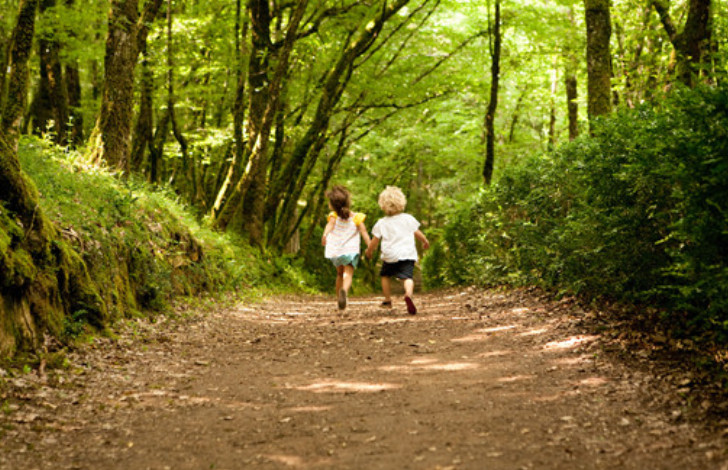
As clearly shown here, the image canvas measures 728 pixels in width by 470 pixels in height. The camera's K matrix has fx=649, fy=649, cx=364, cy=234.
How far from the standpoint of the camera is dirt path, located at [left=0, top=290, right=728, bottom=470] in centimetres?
371

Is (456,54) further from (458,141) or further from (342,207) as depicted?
(342,207)

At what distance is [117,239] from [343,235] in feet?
12.2

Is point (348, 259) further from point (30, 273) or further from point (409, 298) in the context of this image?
point (30, 273)

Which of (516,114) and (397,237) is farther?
(516,114)

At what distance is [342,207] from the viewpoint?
10695mm

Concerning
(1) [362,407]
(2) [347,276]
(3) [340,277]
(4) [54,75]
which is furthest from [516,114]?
(1) [362,407]

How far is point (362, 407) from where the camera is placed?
4.74 meters

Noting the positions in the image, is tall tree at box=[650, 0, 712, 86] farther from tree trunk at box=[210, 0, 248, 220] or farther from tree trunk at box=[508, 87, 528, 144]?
tree trunk at box=[508, 87, 528, 144]

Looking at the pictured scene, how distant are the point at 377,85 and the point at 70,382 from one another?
16.0 meters

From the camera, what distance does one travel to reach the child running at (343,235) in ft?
35.0

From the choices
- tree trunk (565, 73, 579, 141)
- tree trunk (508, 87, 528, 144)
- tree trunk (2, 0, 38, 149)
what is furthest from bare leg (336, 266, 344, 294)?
tree trunk (508, 87, 528, 144)

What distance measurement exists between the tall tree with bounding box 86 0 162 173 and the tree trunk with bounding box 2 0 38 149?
1829 millimetres

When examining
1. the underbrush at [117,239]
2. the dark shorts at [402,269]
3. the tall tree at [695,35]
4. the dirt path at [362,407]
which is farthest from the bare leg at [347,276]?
the tall tree at [695,35]

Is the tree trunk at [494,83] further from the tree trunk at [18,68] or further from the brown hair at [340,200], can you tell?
the tree trunk at [18,68]
